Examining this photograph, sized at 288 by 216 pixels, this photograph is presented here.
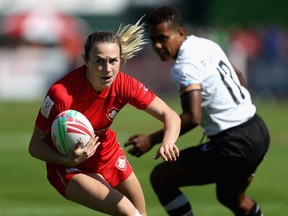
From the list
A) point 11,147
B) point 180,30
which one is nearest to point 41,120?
point 180,30

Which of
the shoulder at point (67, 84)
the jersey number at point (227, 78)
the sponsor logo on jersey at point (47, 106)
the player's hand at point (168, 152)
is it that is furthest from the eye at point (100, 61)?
the jersey number at point (227, 78)

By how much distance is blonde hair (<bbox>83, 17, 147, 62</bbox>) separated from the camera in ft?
27.2

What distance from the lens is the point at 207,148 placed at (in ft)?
32.1

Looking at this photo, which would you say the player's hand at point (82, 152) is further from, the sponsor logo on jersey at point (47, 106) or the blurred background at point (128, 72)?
the blurred background at point (128, 72)

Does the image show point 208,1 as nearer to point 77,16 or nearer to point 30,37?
point 77,16

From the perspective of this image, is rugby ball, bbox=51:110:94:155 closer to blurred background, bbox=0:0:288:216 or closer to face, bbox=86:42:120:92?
face, bbox=86:42:120:92

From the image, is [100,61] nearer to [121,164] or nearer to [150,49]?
[121,164]

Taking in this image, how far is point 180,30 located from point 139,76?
73.7 feet

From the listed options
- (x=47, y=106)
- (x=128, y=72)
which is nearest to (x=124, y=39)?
(x=47, y=106)

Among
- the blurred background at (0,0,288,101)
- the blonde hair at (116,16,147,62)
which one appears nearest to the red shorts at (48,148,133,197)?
the blonde hair at (116,16,147,62)

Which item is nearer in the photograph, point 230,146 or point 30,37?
point 230,146

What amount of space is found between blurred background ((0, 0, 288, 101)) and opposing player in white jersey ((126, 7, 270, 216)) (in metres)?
20.8

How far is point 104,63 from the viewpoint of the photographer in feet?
26.8

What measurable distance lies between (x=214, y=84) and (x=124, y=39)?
4.51 feet
